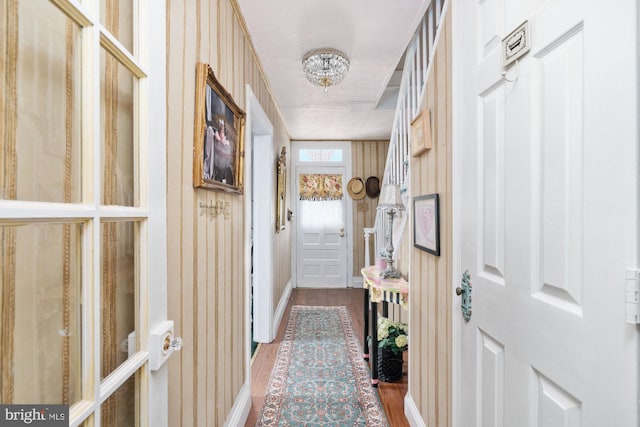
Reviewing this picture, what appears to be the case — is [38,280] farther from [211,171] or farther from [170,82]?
[211,171]

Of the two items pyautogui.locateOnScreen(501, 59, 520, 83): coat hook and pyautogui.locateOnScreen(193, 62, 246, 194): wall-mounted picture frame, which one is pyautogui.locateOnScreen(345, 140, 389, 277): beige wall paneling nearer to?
pyautogui.locateOnScreen(193, 62, 246, 194): wall-mounted picture frame

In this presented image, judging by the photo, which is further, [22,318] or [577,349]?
[577,349]

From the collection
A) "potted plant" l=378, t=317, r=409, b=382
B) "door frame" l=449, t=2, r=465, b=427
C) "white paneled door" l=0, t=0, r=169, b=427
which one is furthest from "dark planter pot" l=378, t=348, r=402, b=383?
"white paneled door" l=0, t=0, r=169, b=427

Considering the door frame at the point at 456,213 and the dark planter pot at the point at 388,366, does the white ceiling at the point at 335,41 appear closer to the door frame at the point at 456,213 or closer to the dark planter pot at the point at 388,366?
the door frame at the point at 456,213

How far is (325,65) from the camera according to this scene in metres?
2.46

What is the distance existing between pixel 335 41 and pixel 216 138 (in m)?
A: 1.26

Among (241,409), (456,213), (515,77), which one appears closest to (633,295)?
(515,77)

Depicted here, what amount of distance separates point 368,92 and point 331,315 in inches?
102

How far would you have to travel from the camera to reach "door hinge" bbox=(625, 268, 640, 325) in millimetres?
596

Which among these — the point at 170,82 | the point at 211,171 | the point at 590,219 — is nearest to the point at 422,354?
the point at 590,219

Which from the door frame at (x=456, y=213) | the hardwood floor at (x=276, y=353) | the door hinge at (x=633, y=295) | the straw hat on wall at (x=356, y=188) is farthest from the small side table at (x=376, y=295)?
the straw hat on wall at (x=356, y=188)

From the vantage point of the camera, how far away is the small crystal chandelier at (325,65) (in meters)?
2.37

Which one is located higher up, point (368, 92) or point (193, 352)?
point (368, 92)

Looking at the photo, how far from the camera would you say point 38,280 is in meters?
0.53
